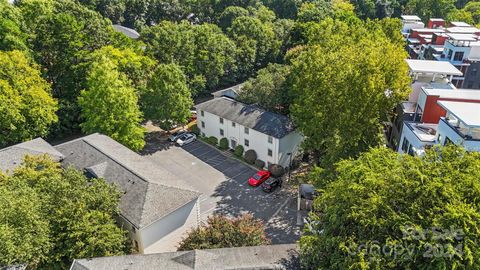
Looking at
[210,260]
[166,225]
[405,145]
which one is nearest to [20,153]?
[166,225]

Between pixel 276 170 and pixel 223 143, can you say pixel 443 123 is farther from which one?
pixel 223 143

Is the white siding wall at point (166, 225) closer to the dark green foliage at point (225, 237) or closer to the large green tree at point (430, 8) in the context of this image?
Result: the dark green foliage at point (225, 237)

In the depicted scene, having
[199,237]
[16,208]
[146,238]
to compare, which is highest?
[16,208]

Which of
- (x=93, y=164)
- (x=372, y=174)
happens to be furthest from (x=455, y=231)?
(x=93, y=164)

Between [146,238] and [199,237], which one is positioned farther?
[146,238]

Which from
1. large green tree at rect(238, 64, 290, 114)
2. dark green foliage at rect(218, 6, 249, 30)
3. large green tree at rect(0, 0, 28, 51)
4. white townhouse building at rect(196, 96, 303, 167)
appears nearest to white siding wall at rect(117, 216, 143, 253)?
white townhouse building at rect(196, 96, 303, 167)

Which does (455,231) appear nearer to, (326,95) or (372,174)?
(372,174)
